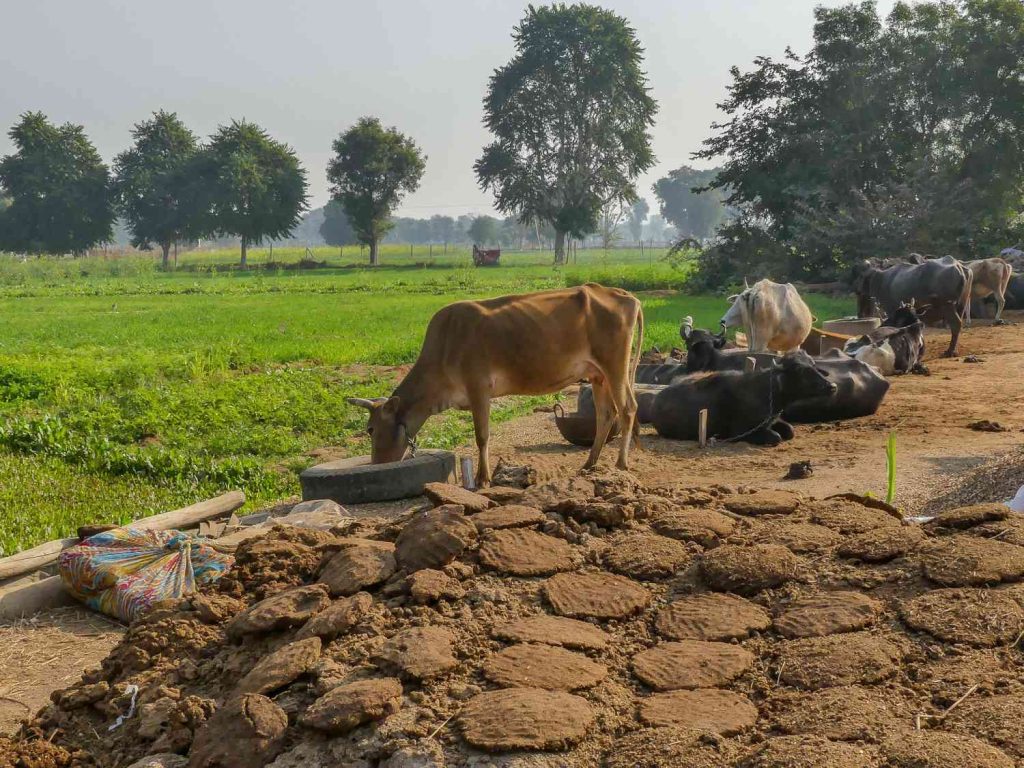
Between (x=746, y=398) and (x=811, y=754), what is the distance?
7.90m

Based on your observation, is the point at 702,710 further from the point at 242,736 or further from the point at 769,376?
the point at 769,376

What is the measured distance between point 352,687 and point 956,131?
1532 inches

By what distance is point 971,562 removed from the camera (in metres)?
4.33

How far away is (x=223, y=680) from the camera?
414 centimetres

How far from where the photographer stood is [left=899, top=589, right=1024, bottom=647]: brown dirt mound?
3.89 m

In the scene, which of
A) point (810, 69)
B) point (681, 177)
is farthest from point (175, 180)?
point (681, 177)

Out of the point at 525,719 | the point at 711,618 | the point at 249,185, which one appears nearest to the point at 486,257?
the point at 249,185

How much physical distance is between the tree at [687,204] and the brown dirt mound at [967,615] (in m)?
133

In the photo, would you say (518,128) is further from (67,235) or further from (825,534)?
(825,534)

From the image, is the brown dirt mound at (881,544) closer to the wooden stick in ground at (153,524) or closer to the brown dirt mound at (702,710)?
the brown dirt mound at (702,710)

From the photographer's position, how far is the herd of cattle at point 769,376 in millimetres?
10906

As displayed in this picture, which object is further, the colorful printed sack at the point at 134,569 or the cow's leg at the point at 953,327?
the cow's leg at the point at 953,327

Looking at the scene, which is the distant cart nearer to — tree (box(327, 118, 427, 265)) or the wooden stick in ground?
tree (box(327, 118, 427, 265))

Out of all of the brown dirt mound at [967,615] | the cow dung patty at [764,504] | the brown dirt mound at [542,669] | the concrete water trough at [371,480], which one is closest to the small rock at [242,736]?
the brown dirt mound at [542,669]
